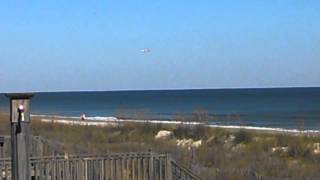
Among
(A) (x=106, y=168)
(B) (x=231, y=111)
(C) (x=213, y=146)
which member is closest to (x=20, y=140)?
(A) (x=106, y=168)

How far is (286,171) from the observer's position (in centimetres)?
1959

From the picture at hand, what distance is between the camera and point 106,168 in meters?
14.4

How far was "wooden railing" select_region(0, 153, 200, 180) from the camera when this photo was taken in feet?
45.4

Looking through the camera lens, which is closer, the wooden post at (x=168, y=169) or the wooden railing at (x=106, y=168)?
the wooden railing at (x=106, y=168)

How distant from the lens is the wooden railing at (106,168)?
13828 millimetres

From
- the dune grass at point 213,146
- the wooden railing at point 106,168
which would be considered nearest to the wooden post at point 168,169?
the wooden railing at point 106,168

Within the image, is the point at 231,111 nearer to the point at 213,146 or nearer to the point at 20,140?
the point at 213,146

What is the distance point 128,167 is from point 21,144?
4.12 metres

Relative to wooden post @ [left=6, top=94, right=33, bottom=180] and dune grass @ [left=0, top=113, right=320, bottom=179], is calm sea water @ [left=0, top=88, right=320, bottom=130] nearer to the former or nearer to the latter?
dune grass @ [left=0, top=113, right=320, bottom=179]

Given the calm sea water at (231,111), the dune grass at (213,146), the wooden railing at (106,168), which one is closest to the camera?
the wooden railing at (106,168)

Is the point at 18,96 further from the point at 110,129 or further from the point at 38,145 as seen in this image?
the point at 110,129

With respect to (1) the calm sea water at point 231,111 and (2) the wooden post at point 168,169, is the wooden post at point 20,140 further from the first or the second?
(1) the calm sea water at point 231,111

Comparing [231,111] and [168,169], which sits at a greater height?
[231,111]

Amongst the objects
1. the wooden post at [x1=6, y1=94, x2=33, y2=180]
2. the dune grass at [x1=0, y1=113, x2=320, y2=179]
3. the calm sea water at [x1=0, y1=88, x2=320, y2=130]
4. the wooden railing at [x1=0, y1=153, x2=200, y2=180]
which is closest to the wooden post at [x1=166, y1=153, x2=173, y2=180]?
the wooden railing at [x1=0, y1=153, x2=200, y2=180]
